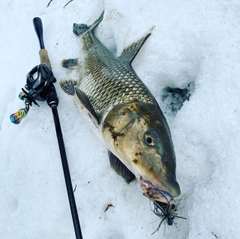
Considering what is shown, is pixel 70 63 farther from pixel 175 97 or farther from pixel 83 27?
pixel 175 97

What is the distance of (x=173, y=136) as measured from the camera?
7.66ft

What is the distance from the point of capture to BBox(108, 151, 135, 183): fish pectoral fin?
2.27 m

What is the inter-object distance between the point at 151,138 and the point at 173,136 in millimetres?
530

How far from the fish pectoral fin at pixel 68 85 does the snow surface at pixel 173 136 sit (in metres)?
0.10

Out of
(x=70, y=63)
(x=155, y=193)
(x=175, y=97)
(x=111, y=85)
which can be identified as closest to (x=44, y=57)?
(x=70, y=63)

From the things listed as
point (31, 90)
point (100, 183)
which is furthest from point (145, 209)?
point (31, 90)

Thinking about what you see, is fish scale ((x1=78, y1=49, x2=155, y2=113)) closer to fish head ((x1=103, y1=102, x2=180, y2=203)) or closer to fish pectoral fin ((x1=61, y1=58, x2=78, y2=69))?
fish head ((x1=103, y1=102, x2=180, y2=203))

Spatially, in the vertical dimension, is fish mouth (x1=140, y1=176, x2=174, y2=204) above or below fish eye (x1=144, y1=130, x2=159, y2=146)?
below

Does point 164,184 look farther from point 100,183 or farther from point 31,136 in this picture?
point 31,136

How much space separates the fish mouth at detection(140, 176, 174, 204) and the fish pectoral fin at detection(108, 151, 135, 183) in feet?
1.56

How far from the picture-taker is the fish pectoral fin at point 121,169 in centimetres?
227

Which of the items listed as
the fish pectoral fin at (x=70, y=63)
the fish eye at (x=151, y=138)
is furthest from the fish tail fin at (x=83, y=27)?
the fish eye at (x=151, y=138)

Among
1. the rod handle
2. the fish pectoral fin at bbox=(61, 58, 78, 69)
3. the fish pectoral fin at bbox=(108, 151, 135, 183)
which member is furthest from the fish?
the rod handle

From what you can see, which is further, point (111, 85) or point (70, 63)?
point (70, 63)
